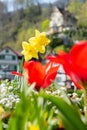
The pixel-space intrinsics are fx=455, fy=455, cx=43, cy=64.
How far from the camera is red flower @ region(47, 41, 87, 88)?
2.88ft

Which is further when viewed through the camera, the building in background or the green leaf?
the building in background

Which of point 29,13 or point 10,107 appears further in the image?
point 29,13

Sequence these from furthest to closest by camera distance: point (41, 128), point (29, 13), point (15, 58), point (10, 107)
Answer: point (29, 13) < point (15, 58) < point (10, 107) < point (41, 128)

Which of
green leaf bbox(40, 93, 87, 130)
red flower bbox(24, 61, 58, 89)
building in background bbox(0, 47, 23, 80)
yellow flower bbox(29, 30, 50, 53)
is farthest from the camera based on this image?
building in background bbox(0, 47, 23, 80)

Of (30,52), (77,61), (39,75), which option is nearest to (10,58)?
(30,52)

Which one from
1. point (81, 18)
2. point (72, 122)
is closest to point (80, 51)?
point (72, 122)

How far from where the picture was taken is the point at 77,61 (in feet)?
2.88

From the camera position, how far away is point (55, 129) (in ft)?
2.97

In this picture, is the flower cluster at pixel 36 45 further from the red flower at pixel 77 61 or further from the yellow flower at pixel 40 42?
the red flower at pixel 77 61

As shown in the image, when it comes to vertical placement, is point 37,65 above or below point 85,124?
above

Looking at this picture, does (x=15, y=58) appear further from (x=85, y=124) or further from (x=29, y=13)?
(x=85, y=124)

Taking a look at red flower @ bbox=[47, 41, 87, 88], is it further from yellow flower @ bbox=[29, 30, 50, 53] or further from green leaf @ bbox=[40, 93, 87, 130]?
yellow flower @ bbox=[29, 30, 50, 53]

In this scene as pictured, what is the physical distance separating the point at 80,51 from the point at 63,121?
14cm

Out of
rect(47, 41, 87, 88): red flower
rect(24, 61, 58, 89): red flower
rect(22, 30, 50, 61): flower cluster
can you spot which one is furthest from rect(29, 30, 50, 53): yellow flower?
rect(47, 41, 87, 88): red flower
